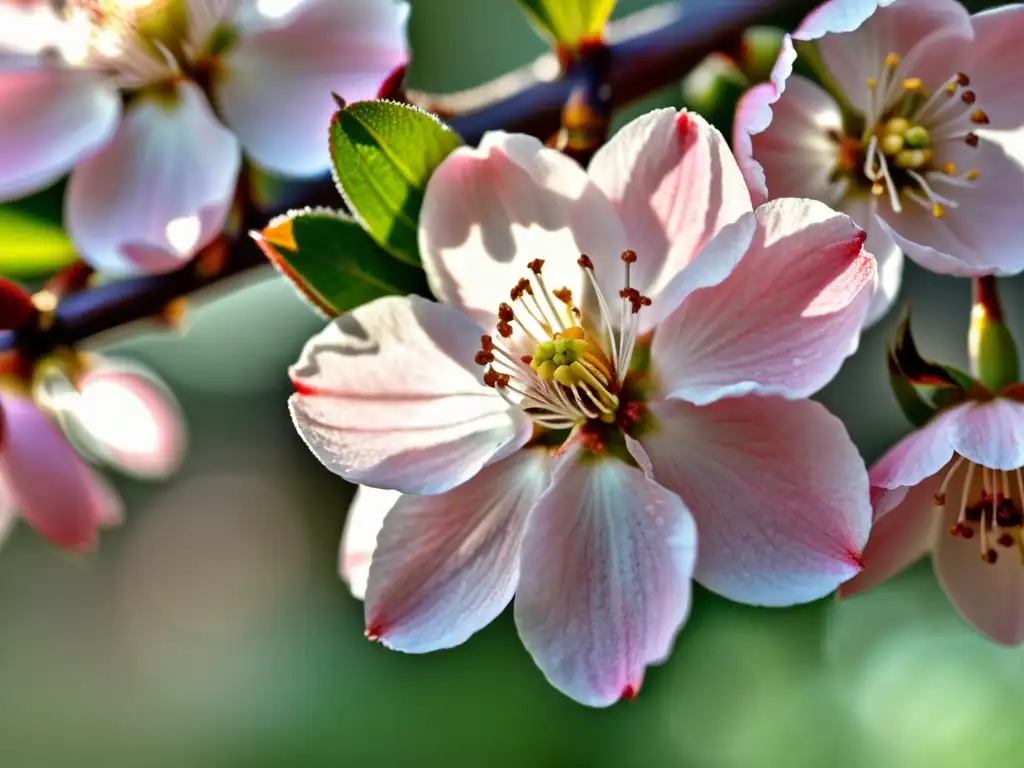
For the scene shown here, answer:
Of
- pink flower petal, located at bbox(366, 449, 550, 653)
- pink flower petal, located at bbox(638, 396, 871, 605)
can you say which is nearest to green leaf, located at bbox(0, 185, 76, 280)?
pink flower petal, located at bbox(366, 449, 550, 653)

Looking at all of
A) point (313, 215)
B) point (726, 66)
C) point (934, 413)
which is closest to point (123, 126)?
point (313, 215)

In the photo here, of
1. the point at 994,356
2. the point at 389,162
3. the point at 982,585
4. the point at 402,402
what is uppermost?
the point at 389,162

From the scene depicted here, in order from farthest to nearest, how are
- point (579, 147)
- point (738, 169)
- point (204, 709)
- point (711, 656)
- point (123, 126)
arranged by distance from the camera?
point (204, 709)
point (711, 656)
point (123, 126)
point (579, 147)
point (738, 169)

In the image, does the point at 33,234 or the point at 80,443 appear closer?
the point at 33,234

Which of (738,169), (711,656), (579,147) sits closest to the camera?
(738,169)

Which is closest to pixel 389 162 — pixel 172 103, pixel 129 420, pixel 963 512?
pixel 172 103

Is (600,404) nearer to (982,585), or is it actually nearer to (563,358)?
(563,358)

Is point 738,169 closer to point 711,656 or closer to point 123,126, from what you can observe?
point 123,126

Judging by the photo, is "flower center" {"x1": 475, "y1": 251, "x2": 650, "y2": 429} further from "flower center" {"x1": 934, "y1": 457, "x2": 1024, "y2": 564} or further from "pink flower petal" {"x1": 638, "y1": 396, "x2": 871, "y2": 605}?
"flower center" {"x1": 934, "y1": 457, "x2": 1024, "y2": 564}
